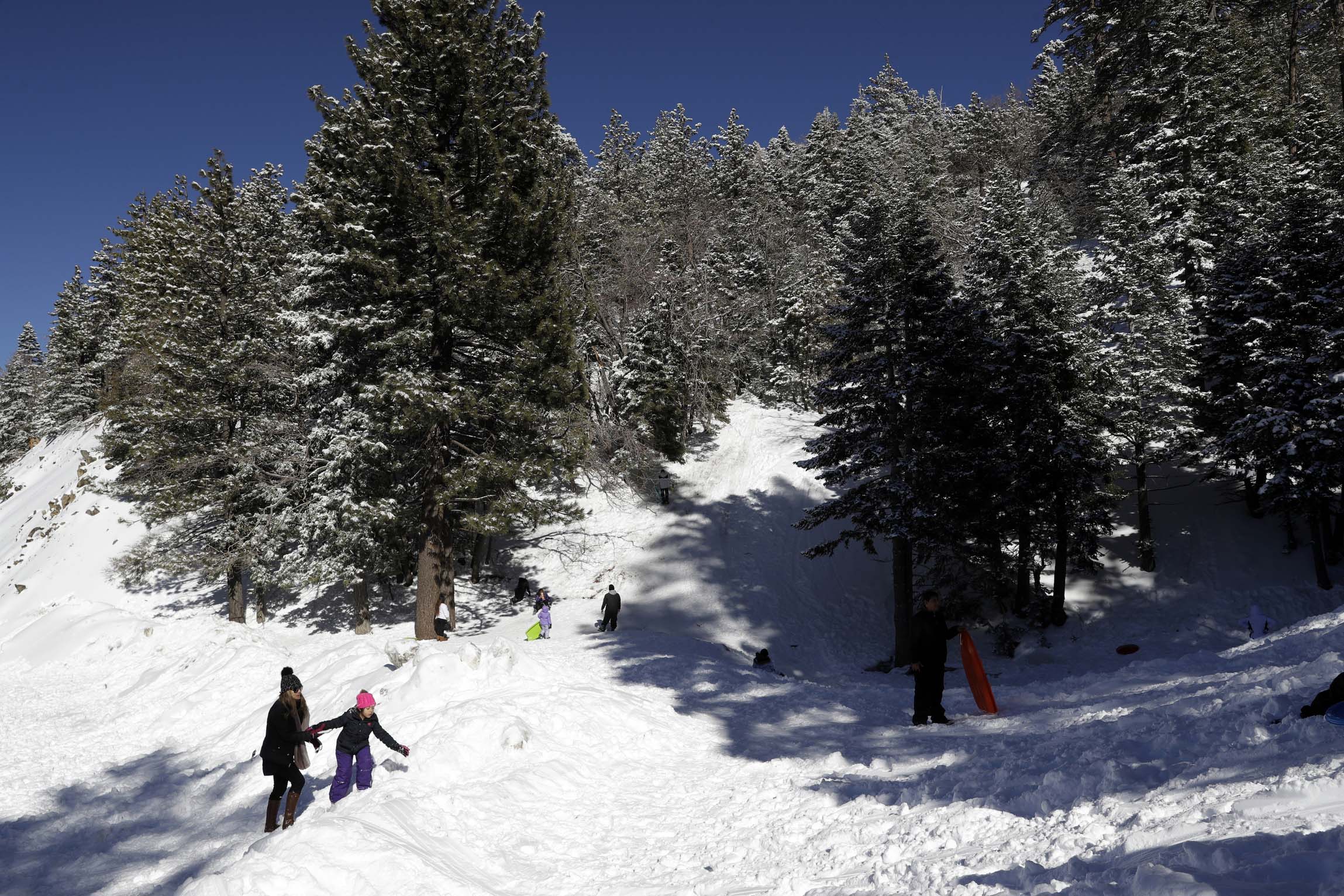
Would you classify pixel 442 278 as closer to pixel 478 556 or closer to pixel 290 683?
pixel 290 683

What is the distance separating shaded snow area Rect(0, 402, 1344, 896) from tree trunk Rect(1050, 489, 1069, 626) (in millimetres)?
679

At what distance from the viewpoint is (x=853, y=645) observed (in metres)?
22.0

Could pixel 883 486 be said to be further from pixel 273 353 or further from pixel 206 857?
pixel 273 353

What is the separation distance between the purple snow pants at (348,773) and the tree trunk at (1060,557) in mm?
18625

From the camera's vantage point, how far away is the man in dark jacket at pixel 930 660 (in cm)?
959

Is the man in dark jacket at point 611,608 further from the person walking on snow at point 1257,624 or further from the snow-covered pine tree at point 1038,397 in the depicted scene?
the person walking on snow at point 1257,624

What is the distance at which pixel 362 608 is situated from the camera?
21531 millimetres

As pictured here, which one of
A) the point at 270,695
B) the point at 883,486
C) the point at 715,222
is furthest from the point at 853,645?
the point at 715,222

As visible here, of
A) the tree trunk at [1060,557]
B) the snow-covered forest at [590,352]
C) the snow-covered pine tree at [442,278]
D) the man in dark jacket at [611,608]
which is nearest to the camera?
the snow-covered pine tree at [442,278]

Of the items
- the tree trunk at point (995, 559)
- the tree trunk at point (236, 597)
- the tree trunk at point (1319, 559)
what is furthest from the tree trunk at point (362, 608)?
the tree trunk at point (1319, 559)

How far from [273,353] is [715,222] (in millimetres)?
27480

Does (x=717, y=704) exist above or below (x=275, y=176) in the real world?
below

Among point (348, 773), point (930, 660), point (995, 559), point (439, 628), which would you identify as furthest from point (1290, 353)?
point (348, 773)

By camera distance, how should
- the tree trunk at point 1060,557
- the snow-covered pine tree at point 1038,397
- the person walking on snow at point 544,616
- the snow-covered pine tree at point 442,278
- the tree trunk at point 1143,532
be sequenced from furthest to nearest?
the tree trunk at point 1143,532, the person walking on snow at point 544,616, the tree trunk at point 1060,557, the snow-covered pine tree at point 1038,397, the snow-covered pine tree at point 442,278
